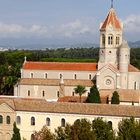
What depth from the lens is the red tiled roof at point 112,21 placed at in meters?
76.2

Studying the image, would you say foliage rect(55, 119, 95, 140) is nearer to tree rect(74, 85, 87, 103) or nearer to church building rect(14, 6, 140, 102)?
tree rect(74, 85, 87, 103)

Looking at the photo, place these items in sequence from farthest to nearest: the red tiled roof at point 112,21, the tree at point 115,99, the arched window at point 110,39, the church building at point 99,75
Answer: the red tiled roof at point 112,21
the arched window at point 110,39
the church building at point 99,75
the tree at point 115,99

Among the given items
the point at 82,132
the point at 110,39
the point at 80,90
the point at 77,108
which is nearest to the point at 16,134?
the point at 77,108

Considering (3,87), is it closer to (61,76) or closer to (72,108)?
(61,76)

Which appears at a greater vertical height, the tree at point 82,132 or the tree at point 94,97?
the tree at point 94,97

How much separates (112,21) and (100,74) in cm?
887

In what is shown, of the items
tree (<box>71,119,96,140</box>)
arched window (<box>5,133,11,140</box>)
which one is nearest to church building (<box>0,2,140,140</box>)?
arched window (<box>5,133,11,140</box>)

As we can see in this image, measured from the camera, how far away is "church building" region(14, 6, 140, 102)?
7450cm

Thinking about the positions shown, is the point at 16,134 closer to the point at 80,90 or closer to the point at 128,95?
the point at 80,90

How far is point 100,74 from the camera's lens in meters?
74.4

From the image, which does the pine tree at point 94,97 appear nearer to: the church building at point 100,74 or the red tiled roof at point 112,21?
the church building at point 100,74

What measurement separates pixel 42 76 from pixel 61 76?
337cm

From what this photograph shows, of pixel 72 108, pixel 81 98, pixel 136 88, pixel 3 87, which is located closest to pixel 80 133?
pixel 72 108

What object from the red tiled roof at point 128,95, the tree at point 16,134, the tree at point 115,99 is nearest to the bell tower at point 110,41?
the red tiled roof at point 128,95
